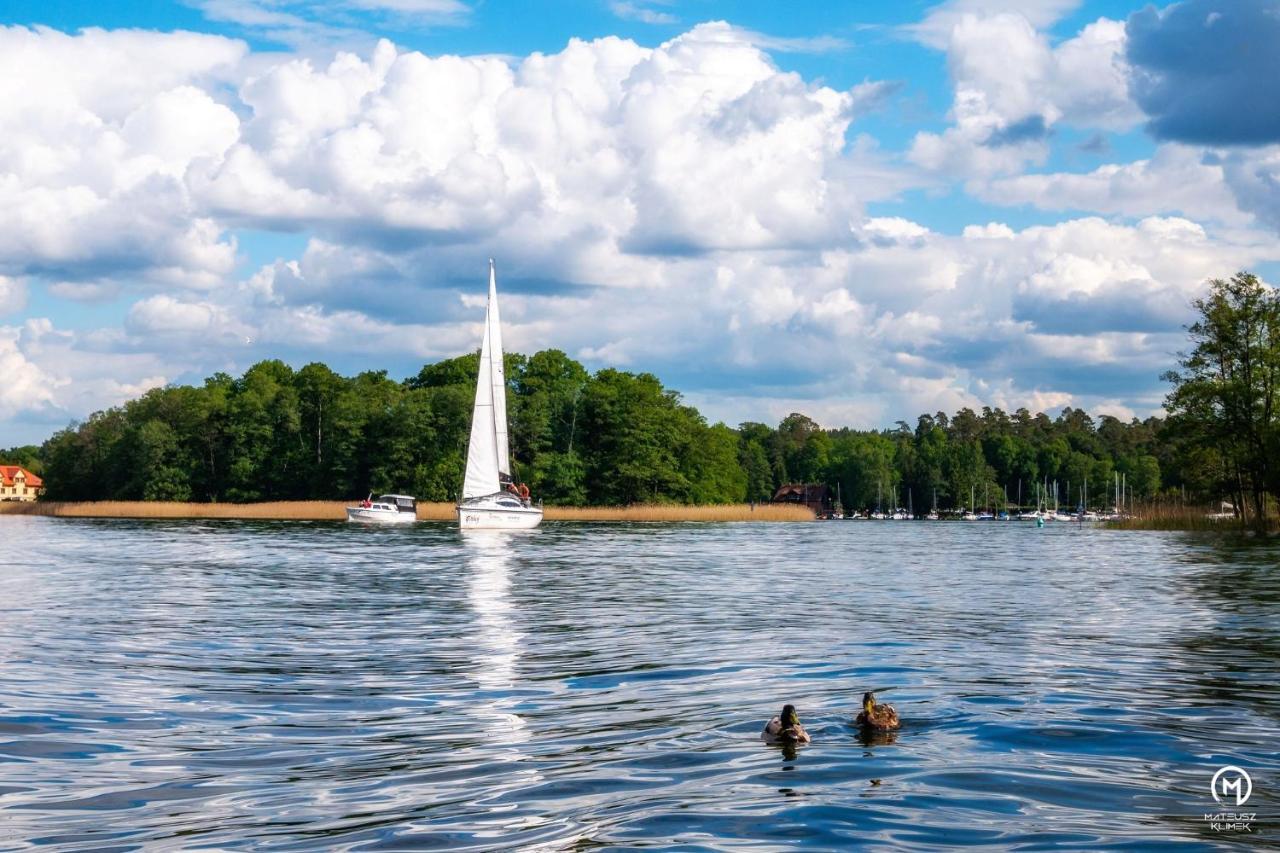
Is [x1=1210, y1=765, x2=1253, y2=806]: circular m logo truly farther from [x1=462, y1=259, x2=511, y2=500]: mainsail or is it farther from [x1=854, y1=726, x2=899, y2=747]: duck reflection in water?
[x1=462, y1=259, x2=511, y2=500]: mainsail

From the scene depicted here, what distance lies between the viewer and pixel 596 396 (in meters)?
151

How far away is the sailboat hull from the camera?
86000mm

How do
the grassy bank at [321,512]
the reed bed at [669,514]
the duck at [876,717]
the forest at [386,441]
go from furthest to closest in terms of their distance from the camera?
the forest at [386,441], the reed bed at [669,514], the grassy bank at [321,512], the duck at [876,717]

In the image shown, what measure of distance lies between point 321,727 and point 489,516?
70896 mm

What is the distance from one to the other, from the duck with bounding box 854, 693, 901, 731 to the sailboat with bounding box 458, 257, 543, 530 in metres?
70.8

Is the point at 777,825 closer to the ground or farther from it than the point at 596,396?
closer to the ground

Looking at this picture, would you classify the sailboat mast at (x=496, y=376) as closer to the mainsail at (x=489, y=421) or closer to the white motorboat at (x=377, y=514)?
the mainsail at (x=489, y=421)

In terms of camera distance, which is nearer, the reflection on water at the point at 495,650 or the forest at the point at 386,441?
the reflection on water at the point at 495,650

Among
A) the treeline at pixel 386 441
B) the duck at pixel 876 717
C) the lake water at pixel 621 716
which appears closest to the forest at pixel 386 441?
the treeline at pixel 386 441

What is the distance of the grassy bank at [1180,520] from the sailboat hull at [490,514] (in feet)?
148

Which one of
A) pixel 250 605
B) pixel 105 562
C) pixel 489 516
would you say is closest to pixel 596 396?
pixel 489 516

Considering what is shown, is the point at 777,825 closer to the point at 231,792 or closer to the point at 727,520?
the point at 231,792

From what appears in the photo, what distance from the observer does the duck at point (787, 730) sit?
46.5 ft

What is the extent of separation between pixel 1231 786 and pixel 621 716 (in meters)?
7.10
